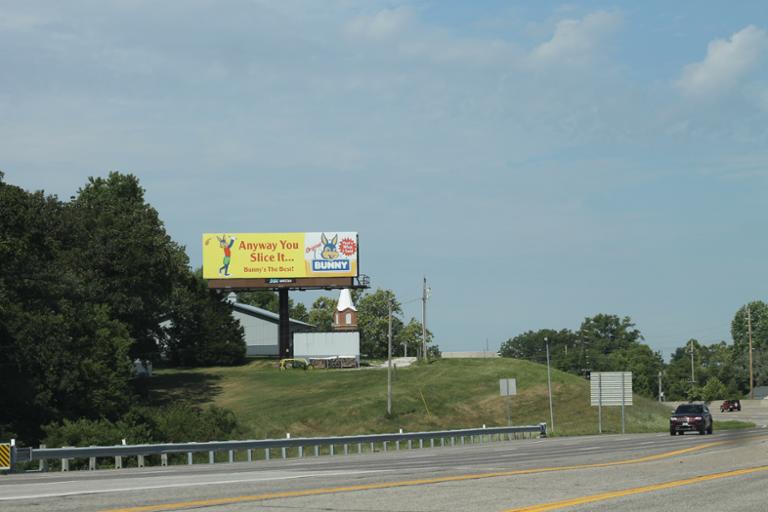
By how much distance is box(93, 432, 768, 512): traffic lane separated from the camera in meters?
13.8

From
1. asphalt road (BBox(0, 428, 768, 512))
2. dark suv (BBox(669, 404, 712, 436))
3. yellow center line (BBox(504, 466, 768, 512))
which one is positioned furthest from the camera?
dark suv (BBox(669, 404, 712, 436))

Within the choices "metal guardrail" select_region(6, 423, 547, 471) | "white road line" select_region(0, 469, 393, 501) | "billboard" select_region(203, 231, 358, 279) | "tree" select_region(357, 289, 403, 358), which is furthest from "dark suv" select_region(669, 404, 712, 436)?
"tree" select_region(357, 289, 403, 358)

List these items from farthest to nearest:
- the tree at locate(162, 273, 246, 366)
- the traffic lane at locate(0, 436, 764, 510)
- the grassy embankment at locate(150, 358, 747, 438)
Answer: the tree at locate(162, 273, 246, 366)
the grassy embankment at locate(150, 358, 747, 438)
the traffic lane at locate(0, 436, 764, 510)

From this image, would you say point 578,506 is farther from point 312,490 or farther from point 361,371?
point 361,371

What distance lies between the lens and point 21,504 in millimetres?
13883

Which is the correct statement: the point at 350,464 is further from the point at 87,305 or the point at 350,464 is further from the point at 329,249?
the point at 329,249

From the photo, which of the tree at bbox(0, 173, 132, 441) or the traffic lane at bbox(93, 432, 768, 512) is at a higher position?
the tree at bbox(0, 173, 132, 441)

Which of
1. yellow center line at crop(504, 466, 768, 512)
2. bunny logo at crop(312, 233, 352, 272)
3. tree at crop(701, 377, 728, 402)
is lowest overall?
tree at crop(701, 377, 728, 402)

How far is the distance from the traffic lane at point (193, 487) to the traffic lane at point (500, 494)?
2.63 ft

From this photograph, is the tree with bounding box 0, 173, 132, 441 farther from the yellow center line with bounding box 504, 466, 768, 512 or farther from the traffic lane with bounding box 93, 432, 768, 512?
the yellow center line with bounding box 504, 466, 768, 512

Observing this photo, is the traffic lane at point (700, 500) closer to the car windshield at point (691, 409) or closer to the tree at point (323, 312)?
Result: the car windshield at point (691, 409)

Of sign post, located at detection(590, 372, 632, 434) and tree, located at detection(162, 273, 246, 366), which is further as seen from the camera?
tree, located at detection(162, 273, 246, 366)

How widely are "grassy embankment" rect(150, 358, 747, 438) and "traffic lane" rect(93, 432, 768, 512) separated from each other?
1897 inches

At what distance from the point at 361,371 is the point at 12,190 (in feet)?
156
